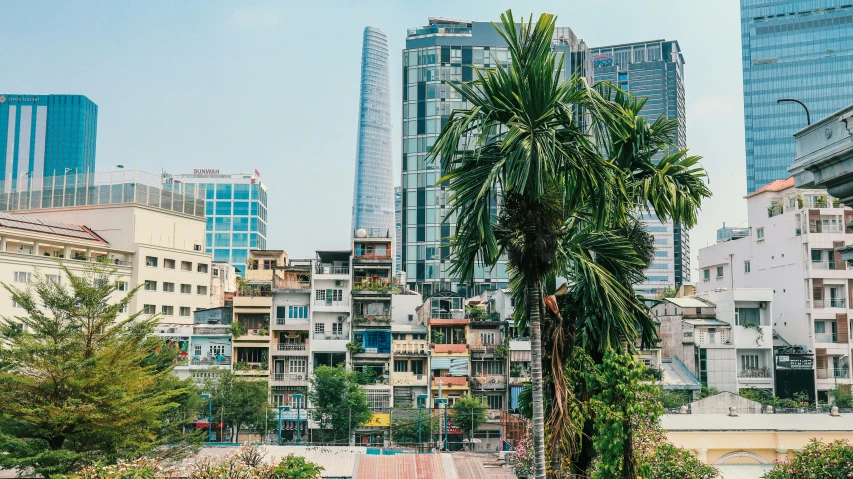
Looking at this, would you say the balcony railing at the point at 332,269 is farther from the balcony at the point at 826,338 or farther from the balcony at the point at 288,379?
the balcony at the point at 826,338

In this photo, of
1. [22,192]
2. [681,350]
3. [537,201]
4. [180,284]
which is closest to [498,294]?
[681,350]

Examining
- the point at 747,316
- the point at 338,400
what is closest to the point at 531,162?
the point at 338,400

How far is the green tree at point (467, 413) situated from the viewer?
176ft

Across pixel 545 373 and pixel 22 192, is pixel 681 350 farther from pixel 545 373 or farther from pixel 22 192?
pixel 22 192

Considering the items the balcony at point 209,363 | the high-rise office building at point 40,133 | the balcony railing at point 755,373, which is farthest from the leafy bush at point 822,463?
the high-rise office building at point 40,133

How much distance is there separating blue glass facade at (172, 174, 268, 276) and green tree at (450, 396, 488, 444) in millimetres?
97085

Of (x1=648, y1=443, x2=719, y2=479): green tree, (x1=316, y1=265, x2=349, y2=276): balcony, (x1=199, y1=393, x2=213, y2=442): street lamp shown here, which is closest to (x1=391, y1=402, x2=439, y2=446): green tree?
(x1=316, y1=265, x2=349, y2=276): balcony

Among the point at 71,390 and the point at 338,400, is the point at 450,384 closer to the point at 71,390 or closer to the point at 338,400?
the point at 338,400

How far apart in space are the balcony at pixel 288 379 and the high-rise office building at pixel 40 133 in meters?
145

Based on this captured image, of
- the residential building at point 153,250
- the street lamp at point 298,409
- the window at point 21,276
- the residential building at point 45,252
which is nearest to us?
the street lamp at point 298,409

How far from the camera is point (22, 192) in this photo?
237 ft

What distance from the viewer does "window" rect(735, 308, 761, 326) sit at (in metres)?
59.6

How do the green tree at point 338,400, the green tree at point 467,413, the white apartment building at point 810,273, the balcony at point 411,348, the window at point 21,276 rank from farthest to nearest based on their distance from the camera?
1. the white apartment building at point 810,273
2. the balcony at point 411,348
3. the window at point 21,276
4. the green tree at point 467,413
5. the green tree at point 338,400

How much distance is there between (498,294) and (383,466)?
4658 centimetres
